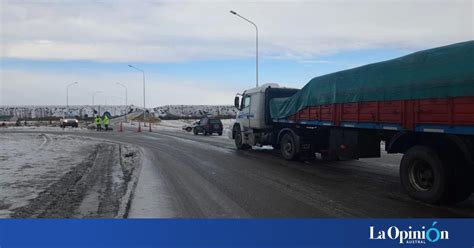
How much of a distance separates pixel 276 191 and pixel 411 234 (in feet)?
14.7

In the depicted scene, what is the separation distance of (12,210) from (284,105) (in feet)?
33.1

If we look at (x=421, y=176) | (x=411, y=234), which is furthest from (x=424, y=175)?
(x=411, y=234)

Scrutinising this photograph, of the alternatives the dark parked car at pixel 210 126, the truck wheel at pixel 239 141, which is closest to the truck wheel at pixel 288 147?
the truck wheel at pixel 239 141

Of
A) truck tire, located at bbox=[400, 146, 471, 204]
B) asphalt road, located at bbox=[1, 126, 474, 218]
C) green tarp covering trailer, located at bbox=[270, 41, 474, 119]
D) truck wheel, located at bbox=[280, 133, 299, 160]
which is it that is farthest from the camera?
truck wheel, located at bbox=[280, 133, 299, 160]

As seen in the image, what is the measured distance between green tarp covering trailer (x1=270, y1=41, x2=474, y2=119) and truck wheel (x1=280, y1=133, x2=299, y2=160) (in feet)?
7.12

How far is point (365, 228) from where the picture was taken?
5055 mm

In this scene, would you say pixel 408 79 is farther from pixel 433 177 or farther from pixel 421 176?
pixel 433 177

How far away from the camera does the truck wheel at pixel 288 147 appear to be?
50.0ft

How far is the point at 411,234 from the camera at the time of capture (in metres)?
4.95

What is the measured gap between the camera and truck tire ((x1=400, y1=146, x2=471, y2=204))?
7832 millimetres

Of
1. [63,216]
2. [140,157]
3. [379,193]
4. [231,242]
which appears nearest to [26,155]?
[140,157]

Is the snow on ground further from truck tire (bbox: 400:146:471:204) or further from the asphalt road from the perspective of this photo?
truck tire (bbox: 400:146:471:204)

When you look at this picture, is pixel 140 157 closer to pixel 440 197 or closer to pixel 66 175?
pixel 66 175

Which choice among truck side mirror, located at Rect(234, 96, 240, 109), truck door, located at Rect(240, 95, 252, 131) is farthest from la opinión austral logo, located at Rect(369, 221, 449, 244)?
truck side mirror, located at Rect(234, 96, 240, 109)
